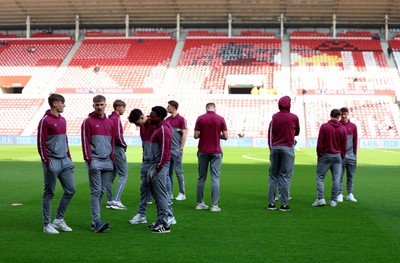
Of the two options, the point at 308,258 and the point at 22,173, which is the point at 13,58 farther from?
the point at 308,258

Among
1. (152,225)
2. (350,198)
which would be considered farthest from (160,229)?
(350,198)

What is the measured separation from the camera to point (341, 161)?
492 inches

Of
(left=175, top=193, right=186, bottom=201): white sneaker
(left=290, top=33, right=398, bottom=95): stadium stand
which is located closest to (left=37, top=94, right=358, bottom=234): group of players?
(left=175, top=193, right=186, bottom=201): white sneaker

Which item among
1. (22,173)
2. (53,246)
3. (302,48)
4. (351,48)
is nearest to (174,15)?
(302,48)

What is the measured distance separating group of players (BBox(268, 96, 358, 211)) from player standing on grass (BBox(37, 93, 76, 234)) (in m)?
4.15

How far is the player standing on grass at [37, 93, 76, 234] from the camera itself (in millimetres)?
8922

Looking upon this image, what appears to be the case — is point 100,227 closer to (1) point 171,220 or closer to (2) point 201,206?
(1) point 171,220

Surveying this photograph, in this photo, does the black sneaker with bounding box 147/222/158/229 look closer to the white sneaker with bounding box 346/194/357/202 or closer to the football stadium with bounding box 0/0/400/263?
the white sneaker with bounding box 346/194/357/202

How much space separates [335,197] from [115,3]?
157 ft

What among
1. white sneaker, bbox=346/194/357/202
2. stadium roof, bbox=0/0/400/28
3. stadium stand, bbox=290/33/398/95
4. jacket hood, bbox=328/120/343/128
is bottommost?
white sneaker, bbox=346/194/357/202

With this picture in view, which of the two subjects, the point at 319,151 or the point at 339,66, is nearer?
the point at 319,151

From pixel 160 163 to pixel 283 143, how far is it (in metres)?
3.21

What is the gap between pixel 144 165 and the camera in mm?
9812

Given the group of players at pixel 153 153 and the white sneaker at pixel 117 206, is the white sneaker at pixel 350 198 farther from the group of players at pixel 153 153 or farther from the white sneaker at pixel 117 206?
the white sneaker at pixel 117 206
